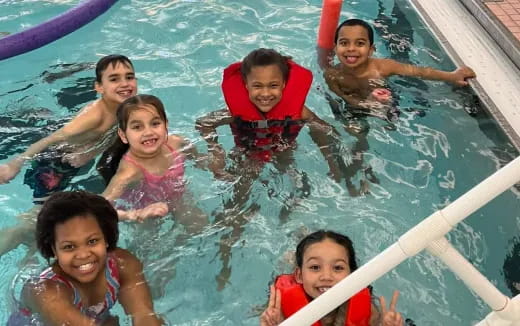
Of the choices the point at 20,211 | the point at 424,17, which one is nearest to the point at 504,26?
the point at 424,17

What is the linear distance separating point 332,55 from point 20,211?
255 centimetres

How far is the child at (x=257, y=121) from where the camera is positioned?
3.58 meters

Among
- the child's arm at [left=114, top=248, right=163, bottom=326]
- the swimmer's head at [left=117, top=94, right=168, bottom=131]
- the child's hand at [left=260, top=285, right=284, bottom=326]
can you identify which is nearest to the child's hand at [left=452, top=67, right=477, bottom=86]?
the swimmer's head at [left=117, top=94, right=168, bottom=131]

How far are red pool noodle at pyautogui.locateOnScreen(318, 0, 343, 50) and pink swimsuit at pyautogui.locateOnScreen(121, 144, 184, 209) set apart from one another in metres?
1.96

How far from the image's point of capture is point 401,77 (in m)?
4.50

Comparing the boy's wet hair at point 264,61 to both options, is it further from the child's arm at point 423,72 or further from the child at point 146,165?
the child's arm at point 423,72

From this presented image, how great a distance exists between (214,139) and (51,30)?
6.84 feet

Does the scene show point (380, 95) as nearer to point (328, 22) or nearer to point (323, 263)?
point (328, 22)

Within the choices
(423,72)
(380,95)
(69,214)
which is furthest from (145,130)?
(423,72)

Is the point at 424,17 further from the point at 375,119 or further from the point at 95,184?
the point at 95,184

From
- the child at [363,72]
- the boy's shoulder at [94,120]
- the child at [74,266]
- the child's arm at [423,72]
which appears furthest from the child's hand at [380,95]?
the child at [74,266]

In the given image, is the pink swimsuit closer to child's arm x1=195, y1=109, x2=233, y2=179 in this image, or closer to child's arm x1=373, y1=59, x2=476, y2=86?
child's arm x1=195, y1=109, x2=233, y2=179

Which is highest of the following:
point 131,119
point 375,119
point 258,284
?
point 131,119

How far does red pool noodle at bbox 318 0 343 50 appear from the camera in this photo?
4.66 meters
